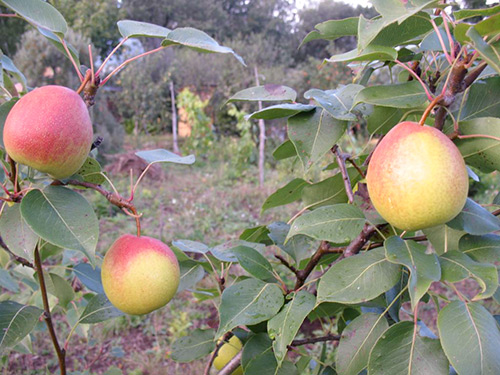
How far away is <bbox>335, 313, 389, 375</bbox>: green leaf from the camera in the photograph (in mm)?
539

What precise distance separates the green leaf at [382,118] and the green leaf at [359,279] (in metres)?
0.24

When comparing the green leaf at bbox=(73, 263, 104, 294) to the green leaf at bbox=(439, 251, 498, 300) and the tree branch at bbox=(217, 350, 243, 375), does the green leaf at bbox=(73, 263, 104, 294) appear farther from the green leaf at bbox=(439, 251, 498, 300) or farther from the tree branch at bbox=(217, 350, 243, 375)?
the green leaf at bbox=(439, 251, 498, 300)

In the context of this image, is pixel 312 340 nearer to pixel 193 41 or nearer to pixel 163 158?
pixel 163 158

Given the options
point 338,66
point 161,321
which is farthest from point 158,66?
point 161,321

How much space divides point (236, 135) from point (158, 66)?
260 centimetres

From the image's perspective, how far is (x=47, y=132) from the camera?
50 centimetres

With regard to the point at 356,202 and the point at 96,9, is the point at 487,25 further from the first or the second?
the point at 96,9

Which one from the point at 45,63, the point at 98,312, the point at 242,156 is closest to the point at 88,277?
the point at 98,312

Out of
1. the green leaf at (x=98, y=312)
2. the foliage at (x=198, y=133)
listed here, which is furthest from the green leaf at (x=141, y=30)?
the foliage at (x=198, y=133)

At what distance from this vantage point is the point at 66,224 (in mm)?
527

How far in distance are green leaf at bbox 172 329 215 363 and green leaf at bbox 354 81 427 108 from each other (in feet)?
1.68

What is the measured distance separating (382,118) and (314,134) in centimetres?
15

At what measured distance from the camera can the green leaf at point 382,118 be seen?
0.67 m

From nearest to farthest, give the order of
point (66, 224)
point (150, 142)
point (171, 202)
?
1. point (66, 224)
2. point (171, 202)
3. point (150, 142)
